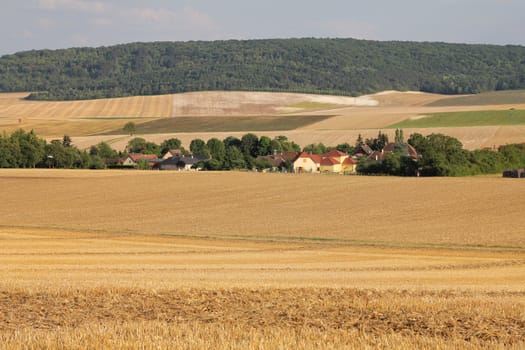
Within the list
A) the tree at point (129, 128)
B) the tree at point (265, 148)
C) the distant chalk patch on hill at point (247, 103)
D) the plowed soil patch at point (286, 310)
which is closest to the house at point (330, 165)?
the tree at point (265, 148)

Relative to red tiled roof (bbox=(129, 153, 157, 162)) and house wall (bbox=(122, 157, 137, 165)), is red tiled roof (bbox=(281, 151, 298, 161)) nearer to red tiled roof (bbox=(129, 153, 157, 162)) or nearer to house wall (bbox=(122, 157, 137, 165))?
red tiled roof (bbox=(129, 153, 157, 162))

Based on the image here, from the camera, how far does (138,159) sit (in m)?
117

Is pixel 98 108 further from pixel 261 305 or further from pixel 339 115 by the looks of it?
pixel 261 305

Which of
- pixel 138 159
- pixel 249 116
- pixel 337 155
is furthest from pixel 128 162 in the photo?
pixel 249 116

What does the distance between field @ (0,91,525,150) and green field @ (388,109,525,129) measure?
100 inches

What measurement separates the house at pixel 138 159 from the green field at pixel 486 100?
70510mm

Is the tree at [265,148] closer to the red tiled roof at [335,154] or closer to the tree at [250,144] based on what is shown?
the tree at [250,144]

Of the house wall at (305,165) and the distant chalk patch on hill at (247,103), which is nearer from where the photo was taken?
the house wall at (305,165)

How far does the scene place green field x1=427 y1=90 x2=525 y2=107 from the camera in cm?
16740

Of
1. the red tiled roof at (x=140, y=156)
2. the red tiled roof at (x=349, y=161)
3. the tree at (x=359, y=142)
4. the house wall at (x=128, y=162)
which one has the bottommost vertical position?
the house wall at (x=128, y=162)

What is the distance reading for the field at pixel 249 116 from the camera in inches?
5039

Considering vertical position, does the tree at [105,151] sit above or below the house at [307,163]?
above

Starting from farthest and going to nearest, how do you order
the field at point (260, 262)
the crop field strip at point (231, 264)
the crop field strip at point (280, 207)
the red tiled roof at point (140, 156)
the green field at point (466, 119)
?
1. the green field at point (466, 119)
2. the red tiled roof at point (140, 156)
3. the crop field strip at point (280, 207)
4. the crop field strip at point (231, 264)
5. the field at point (260, 262)

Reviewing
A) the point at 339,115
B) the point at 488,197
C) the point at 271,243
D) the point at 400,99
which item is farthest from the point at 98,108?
the point at 271,243
